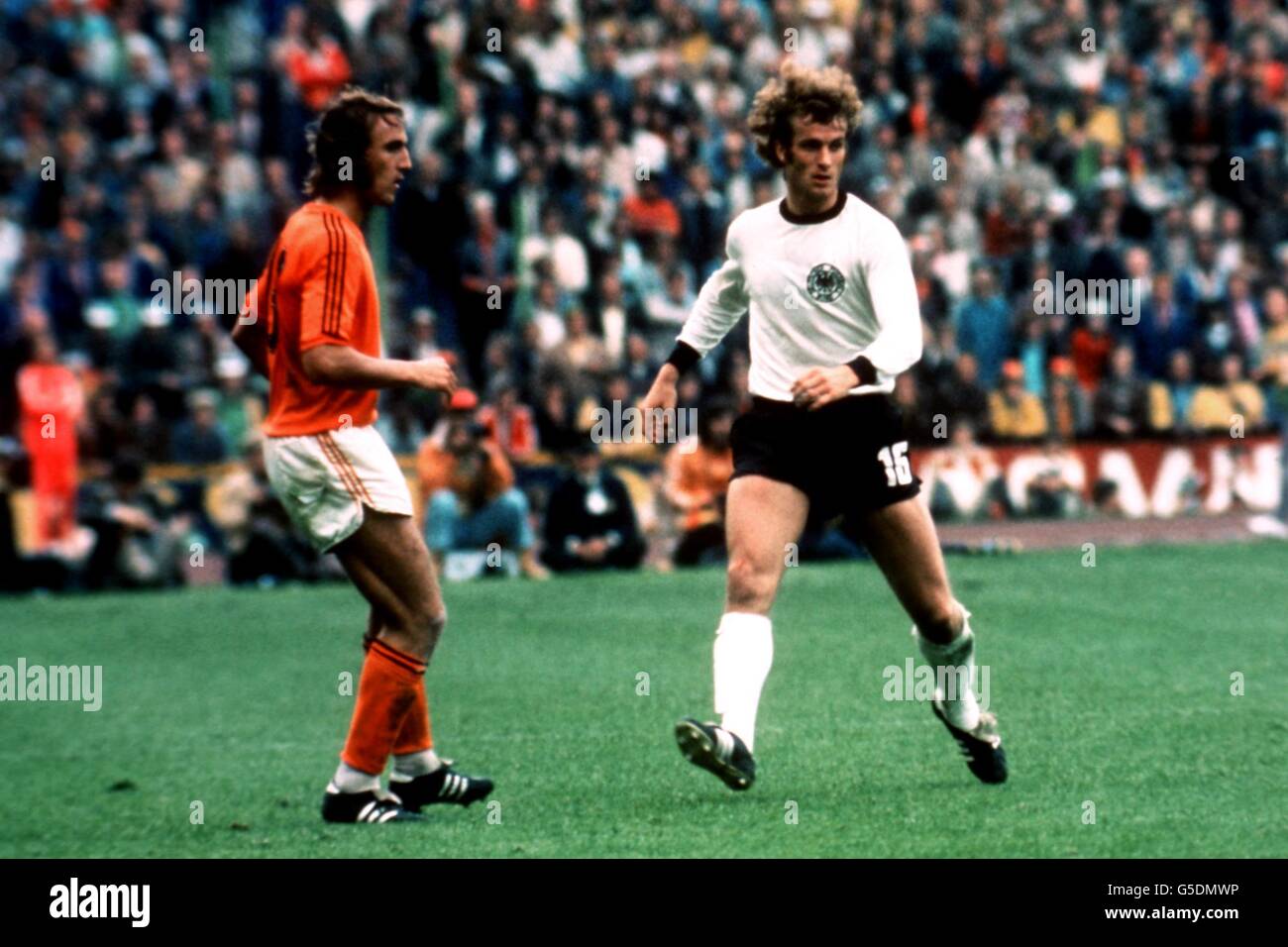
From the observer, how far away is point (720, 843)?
660 cm

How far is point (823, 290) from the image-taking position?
7.22 m

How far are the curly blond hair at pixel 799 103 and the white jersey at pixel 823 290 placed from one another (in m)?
0.24

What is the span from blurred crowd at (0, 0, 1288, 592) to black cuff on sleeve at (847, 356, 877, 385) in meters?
9.58

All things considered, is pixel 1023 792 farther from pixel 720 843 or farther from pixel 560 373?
pixel 560 373

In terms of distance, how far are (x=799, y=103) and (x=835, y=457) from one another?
1.10m

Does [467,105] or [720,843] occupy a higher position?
[467,105]

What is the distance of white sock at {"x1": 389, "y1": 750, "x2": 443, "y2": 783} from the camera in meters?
7.54

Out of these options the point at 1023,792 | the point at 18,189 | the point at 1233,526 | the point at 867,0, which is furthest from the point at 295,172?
the point at 1023,792

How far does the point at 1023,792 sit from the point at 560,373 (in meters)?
11.3

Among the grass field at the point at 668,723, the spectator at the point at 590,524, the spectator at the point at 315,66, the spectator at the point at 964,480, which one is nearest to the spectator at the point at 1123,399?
the spectator at the point at 964,480

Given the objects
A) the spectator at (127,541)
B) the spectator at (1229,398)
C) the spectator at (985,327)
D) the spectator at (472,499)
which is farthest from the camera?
the spectator at (1229,398)

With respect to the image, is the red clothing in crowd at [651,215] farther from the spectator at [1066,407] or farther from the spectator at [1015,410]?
the spectator at [1066,407]

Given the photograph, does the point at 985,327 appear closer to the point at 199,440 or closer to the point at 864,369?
the point at 199,440

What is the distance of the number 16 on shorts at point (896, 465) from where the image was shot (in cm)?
727
